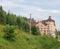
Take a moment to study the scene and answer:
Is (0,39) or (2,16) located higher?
(2,16)

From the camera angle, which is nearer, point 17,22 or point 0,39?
point 0,39

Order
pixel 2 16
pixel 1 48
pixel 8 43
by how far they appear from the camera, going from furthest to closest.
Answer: pixel 2 16 → pixel 8 43 → pixel 1 48

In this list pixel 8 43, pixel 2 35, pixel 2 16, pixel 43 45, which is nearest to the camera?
pixel 8 43

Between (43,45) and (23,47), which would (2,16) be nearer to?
(43,45)

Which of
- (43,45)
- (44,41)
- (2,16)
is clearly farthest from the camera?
(2,16)

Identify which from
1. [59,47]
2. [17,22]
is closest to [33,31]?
[17,22]

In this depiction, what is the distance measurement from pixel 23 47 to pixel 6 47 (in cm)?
479

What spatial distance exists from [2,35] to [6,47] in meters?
5.32

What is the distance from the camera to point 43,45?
4347 centimetres

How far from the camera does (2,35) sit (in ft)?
113

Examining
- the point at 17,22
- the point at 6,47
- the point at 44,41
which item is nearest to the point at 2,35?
the point at 6,47

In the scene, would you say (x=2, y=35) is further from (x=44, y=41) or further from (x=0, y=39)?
(x=44, y=41)

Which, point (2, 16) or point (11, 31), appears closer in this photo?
point (11, 31)

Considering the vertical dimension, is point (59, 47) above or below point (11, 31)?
below
